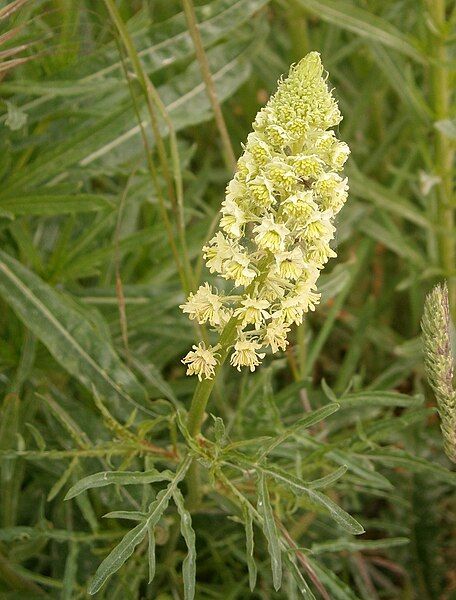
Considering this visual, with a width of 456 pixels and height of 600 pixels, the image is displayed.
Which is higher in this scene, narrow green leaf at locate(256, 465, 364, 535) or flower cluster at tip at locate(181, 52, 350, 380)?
flower cluster at tip at locate(181, 52, 350, 380)

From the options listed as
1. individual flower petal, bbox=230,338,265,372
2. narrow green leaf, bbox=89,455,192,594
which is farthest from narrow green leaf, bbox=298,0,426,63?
narrow green leaf, bbox=89,455,192,594

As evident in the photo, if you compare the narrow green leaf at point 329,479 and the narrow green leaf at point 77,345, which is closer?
the narrow green leaf at point 329,479

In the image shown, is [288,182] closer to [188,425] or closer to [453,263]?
[188,425]

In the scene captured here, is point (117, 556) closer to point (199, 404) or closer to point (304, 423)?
point (199, 404)

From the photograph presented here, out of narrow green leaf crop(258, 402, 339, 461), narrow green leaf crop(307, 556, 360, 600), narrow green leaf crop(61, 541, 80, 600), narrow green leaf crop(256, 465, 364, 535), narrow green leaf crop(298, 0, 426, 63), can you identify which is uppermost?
narrow green leaf crop(298, 0, 426, 63)

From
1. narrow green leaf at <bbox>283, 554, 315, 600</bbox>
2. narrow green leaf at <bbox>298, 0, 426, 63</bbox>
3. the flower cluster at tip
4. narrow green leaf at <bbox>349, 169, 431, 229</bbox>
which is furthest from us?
narrow green leaf at <bbox>349, 169, 431, 229</bbox>

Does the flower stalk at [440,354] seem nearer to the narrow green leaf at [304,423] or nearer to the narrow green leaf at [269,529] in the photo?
the narrow green leaf at [304,423]

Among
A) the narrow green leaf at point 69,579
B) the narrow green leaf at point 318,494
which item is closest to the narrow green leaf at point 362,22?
the narrow green leaf at point 318,494

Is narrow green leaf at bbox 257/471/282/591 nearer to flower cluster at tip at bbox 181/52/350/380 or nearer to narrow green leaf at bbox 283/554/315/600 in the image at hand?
narrow green leaf at bbox 283/554/315/600
